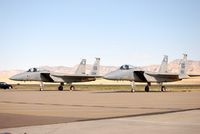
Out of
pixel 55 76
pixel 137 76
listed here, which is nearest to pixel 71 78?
pixel 55 76

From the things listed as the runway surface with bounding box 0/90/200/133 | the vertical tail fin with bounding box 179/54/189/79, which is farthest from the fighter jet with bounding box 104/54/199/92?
the runway surface with bounding box 0/90/200/133

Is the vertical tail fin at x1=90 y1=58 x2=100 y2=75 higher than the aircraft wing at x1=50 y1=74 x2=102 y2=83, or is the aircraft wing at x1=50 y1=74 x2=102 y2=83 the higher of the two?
the vertical tail fin at x1=90 y1=58 x2=100 y2=75

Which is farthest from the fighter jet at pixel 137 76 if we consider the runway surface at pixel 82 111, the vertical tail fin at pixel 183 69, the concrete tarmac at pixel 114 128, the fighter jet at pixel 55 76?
the concrete tarmac at pixel 114 128

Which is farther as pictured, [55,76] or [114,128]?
[55,76]

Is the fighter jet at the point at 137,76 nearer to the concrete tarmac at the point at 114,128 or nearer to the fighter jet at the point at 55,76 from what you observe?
the fighter jet at the point at 55,76

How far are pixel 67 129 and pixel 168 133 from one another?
9.41 feet

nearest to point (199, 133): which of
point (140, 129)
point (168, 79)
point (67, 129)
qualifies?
point (140, 129)

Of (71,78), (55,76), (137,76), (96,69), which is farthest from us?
(96,69)

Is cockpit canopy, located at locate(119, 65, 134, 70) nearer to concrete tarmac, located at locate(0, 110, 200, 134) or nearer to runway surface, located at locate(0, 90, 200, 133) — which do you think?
runway surface, located at locate(0, 90, 200, 133)

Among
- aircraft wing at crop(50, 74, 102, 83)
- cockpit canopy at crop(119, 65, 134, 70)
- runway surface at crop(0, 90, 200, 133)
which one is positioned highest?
cockpit canopy at crop(119, 65, 134, 70)

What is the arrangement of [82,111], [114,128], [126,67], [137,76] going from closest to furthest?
[114,128] → [82,111] → [126,67] → [137,76]

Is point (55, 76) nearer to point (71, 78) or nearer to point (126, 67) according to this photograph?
point (71, 78)

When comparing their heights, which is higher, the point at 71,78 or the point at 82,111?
the point at 71,78

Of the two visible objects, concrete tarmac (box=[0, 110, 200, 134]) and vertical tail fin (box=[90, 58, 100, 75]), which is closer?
concrete tarmac (box=[0, 110, 200, 134])
